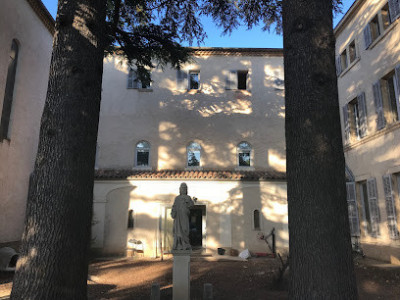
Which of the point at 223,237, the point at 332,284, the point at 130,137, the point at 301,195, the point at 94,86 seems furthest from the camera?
the point at 130,137

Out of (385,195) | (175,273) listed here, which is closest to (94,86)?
(175,273)

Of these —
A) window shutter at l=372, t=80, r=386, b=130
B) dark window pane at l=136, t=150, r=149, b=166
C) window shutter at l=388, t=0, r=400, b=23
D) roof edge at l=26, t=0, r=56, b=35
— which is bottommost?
dark window pane at l=136, t=150, r=149, b=166

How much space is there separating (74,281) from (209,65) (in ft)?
53.8

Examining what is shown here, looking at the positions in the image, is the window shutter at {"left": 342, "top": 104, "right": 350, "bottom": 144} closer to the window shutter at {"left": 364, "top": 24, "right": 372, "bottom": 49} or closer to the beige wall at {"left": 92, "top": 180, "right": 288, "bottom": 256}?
the window shutter at {"left": 364, "top": 24, "right": 372, "bottom": 49}

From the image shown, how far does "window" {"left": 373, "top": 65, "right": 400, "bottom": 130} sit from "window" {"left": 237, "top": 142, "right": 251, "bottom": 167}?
6700mm

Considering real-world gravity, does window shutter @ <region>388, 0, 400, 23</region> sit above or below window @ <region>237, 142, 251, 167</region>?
above

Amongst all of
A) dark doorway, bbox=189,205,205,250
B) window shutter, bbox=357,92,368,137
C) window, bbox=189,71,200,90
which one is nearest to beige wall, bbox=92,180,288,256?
dark doorway, bbox=189,205,205,250

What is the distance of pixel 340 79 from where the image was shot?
1532 centimetres

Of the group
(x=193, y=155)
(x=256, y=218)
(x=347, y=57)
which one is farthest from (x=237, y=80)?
(x=256, y=218)

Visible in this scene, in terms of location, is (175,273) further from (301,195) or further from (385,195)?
(385,195)

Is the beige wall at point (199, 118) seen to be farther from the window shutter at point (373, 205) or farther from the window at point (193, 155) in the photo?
the window shutter at point (373, 205)

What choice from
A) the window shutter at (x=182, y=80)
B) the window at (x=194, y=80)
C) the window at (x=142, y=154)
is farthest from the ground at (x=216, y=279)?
the window at (x=194, y=80)

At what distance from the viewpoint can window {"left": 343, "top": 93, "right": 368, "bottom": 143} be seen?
13211mm

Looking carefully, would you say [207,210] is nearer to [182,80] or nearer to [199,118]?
[199,118]
